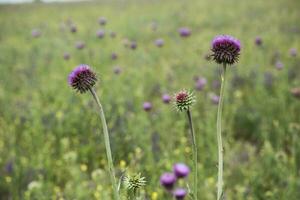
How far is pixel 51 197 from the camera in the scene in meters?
3.13

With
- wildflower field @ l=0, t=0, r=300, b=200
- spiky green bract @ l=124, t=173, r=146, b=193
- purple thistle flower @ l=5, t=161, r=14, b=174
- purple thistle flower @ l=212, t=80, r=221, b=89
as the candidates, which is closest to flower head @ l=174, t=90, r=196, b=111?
wildflower field @ l=0, t=0, r=300, b=200

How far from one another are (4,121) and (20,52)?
503 centimetres

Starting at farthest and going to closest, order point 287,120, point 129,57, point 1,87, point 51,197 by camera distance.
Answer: point 129,57 < point 1,87 < point 287,120 < point 51,197

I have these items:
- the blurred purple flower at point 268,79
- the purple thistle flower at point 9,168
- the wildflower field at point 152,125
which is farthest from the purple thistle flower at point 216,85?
the purple thistle flower at point 9,168

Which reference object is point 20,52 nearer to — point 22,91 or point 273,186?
point 22,91

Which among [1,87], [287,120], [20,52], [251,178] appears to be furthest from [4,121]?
[20,52]

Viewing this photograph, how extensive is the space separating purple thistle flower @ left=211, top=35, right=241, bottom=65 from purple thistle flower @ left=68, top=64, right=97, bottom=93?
0.65 metres

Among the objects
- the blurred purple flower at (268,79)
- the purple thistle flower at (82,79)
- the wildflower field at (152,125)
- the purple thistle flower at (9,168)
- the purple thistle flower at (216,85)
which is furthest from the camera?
the purple thistle flower at (216,85)

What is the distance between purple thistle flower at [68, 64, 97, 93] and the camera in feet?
6.40

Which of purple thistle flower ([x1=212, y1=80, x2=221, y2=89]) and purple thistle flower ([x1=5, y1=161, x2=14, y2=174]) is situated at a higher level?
purple thistle flower ([x1=212, y1=80, x2=221, y2=89])

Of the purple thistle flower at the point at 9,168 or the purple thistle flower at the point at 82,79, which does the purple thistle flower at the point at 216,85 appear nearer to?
the purple thistle flower at the point at 9,168

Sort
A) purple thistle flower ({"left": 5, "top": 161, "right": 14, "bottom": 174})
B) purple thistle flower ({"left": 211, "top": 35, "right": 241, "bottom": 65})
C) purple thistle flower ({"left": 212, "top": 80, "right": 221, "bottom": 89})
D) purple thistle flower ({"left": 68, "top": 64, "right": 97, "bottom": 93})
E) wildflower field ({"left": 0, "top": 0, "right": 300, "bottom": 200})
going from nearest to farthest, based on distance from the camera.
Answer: purple thistle flower ({"left": 211, "top": 35, "right": 241, "bottom": 65}) < purple thistle flower ({"left": 68, "top": 64, "right": 97, "bottom": 93}) < wildflower field ({"left": 0, "top": 0, "right": 300, "bottom": 200}) < purple thistle flower ({"left": 5, "top": 161, "right": 14, "bottom": 174}) < purple thistle flower ({"left": 212, "top": 80, "right": 221, "bottom": 89})

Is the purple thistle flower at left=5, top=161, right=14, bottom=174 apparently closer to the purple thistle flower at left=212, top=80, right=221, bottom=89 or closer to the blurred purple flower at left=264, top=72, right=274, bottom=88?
the purple thistle flower at left=212, top=80, right=221, bottom=89

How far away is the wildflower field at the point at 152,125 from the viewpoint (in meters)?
3.15
